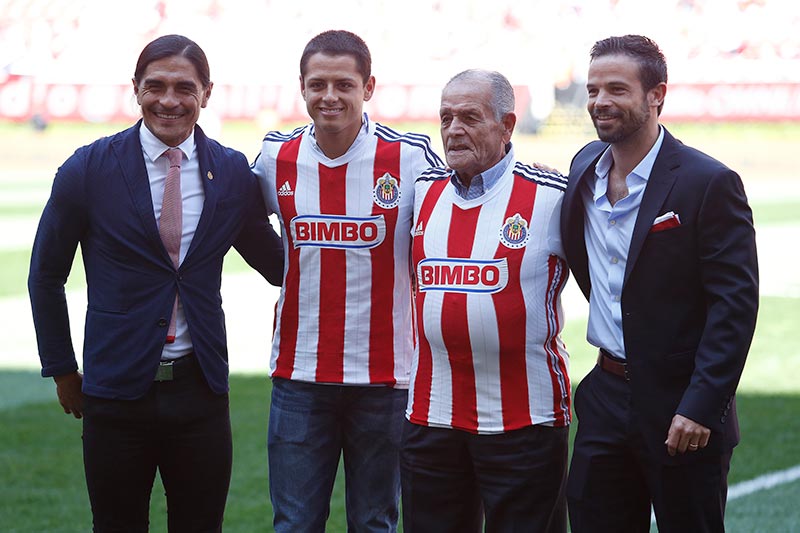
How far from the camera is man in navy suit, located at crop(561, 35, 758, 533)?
3053 millimetres

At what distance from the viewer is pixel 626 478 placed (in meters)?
3.28

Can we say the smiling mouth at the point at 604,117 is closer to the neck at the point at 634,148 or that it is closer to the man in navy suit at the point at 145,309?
the neck at the point at 634,148

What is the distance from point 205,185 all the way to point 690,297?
59.6 inches

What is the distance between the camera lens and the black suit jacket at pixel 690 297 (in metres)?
3.04

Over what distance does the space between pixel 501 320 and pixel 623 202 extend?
488 millimetres

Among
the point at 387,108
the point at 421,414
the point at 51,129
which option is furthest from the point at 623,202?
the point at 51,129

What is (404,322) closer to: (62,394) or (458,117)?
(458,117)

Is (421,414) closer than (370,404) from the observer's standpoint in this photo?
Yes

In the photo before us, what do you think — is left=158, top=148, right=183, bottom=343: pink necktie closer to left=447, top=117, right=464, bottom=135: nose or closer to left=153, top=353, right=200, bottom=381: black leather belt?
left=153, top=353, right=200, bottom=381: black leather belt

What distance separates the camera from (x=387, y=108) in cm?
3192

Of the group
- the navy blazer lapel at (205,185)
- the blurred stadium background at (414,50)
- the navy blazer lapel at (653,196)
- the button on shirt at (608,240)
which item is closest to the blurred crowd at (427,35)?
the blurred stadium background at (414,50)

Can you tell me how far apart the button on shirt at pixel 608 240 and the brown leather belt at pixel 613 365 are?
0.02 meters

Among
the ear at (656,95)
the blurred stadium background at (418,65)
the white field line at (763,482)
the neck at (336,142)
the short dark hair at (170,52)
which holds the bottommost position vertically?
the white field line at (763,482)

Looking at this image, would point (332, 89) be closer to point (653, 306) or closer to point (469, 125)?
point (469, 125)
